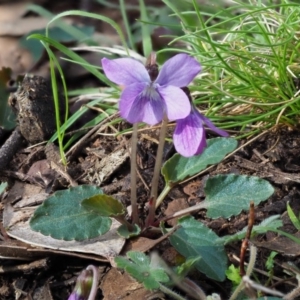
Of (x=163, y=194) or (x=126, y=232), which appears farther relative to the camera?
(x=163, y=194)

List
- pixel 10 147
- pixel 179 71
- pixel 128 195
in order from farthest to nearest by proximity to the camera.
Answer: pixel 10 147 < pixel 128 195 < pixel 179 71

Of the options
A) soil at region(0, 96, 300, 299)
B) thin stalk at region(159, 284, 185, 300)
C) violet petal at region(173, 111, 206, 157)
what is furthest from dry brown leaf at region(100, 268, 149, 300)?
violet petal at region(173, 111, 206, 157)

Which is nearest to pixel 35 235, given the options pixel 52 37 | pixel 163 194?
pixel 163 194

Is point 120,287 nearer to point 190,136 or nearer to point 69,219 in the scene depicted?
point 69,219

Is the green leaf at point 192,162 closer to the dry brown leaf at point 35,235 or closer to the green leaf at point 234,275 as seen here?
the dry brown leaf at point 35,235

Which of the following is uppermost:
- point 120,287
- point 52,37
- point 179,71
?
point 179,71

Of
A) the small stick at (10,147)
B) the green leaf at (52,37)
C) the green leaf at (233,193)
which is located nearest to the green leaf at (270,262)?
the green leaf at (233,193)

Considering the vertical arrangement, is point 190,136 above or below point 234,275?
above

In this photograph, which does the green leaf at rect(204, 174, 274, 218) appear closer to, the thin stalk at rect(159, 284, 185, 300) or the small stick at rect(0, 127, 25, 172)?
the thin stalk at rect(159, 284, 185, 300)
